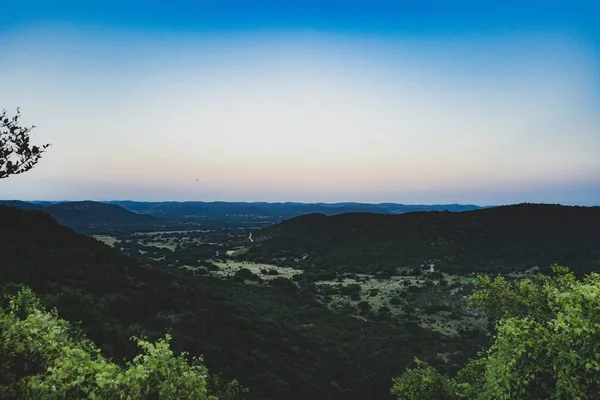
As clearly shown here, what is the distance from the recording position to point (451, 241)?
112m

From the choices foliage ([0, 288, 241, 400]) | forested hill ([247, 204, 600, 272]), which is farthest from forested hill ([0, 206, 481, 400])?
forested hill ([247, 204, 600, 272])

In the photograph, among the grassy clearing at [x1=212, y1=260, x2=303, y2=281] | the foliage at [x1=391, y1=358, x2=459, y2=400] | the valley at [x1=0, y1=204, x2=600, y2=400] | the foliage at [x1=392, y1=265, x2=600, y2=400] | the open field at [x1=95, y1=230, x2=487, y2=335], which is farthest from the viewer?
the grassy clearing at [x1=212, y1=260, x2=303, y2=281]

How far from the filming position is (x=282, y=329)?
35625 mm

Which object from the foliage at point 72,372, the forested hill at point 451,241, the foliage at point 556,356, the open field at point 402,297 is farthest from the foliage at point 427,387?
the forested hill at point 451,241

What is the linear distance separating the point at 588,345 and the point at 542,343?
3.69ft

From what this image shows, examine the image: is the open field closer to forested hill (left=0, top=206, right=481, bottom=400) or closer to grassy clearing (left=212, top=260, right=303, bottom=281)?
grassy clearing (left=212, top=260, right=303, bottom=281)

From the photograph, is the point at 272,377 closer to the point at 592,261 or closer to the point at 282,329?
the point at 282,329

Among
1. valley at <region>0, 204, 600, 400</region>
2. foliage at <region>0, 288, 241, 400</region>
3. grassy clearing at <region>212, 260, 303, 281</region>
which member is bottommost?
grassy clearing at <region>212, 260, 303, 281</region>

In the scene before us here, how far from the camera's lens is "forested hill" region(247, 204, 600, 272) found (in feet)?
309

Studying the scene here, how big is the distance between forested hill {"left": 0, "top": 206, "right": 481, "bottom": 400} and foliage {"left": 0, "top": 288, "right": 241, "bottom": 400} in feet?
34.0

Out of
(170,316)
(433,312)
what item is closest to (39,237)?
(170,316)

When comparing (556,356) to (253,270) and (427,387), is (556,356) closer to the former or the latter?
(427,387)

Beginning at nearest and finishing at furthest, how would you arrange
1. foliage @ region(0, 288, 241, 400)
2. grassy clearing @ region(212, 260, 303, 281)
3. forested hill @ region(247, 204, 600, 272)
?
foliage @ region(0, 288, 241, 400)
grassy clearing @ region(212, 260, 303, 281)
forested hill @ region(247, 204, 600, 272)

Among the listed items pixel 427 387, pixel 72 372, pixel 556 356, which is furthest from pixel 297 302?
pixel 72 372
